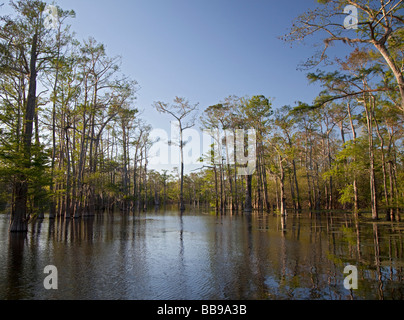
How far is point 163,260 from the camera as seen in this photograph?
7.29 m

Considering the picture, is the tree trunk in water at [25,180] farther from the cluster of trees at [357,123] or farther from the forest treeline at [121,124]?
the cluster of trees at [357,123]

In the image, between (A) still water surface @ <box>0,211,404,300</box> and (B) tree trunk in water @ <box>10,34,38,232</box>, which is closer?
(A) still water surface @ <box>0,211,404,300</box>

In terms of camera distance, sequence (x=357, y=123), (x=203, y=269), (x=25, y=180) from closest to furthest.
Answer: (x=203, y=269) < (x=25, y=180) < (x=357, y=123)

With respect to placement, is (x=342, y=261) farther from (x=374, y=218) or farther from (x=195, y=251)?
(x=374, y=218)

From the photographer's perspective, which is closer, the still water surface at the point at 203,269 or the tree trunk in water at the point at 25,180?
the still water surface at the point at 203,269

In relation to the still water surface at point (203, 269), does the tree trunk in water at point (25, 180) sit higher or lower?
higher

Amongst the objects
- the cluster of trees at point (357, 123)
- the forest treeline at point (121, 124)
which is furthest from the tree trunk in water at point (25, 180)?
the cluster of trees at point (357, 123)

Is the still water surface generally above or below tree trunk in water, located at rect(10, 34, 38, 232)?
below

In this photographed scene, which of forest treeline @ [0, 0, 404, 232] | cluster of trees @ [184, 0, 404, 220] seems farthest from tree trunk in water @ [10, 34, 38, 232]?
cluster of trees @ [184, 0, 404, 220]

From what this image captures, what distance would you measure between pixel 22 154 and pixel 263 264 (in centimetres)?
1062

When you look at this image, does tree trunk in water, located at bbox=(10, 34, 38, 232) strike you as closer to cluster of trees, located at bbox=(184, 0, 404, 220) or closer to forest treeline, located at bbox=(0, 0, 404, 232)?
forest treeline, located at bbox=(0, 0, 404, 232)

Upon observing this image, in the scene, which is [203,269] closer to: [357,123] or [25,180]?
[25,180]

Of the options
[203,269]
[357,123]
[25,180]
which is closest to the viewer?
[203,269]

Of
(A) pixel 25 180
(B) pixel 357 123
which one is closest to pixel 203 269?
(A) pixel 25 180
